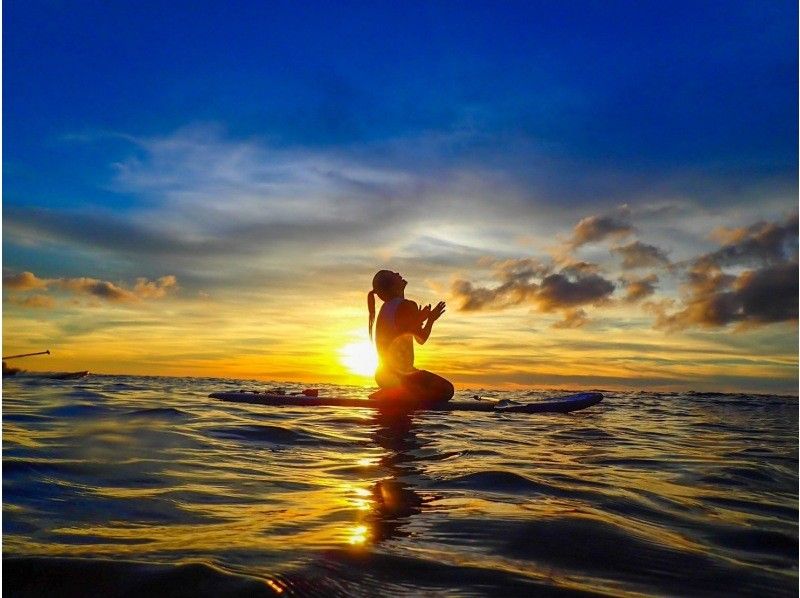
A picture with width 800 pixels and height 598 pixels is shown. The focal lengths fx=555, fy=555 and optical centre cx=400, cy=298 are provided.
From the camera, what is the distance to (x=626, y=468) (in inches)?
227

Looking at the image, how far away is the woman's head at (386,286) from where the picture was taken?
37.1 ft

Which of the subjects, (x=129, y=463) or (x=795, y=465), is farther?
(x=795, y=465)

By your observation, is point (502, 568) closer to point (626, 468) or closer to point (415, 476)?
point (415, 476)

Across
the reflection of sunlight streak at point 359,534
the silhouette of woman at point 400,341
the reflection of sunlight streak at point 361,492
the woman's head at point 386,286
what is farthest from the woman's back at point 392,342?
the reflection of sunlight streak at point 359,534

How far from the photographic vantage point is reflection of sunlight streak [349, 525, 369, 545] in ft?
9.21

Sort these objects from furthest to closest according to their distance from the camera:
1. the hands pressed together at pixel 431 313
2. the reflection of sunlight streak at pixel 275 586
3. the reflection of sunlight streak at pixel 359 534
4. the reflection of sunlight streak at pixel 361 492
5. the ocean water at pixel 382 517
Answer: the hands pressed together at pixel 431 313 < the reflection of sunlight streak at pixel 361 492 < the reflection of sunlight streak at pixel 359 534 < the ocean water at pixel 382 517 < the reflection of sunlight streak at pixel 275 586

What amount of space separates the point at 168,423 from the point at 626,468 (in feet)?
20.9

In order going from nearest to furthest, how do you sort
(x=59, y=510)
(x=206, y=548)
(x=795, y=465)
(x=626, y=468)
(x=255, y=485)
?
(x=206, y=548)
(x=59, y=510)
(x=255, y=485)
(x=626, y=468)
(x=795, y=465)

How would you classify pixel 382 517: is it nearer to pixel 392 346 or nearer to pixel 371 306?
pixel 392 346

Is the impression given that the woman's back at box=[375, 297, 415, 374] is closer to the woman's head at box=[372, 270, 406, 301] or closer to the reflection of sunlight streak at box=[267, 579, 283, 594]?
the woman's head at box=[372, 270, 406, 301]

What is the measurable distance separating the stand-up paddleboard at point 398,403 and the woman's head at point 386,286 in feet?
4.85

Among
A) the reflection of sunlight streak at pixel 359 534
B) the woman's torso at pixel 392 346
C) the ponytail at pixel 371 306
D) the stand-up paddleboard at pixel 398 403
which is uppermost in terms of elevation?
the ponytail at pixel 371 306

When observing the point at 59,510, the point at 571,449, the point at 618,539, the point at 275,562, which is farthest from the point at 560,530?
the point at 571,449

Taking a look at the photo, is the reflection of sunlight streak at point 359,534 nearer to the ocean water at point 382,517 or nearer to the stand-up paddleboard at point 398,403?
the ocean water at point 382,517
